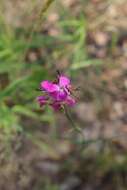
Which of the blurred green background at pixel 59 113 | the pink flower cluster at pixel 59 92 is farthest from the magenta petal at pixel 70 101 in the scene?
the blurred green background at pixel 59 113

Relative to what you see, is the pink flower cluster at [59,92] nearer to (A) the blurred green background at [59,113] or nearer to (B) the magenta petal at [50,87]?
(B) the magenta petal at [50,87]

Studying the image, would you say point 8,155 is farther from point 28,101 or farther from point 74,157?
point 74,157

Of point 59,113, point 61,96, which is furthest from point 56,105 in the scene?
point 59,113

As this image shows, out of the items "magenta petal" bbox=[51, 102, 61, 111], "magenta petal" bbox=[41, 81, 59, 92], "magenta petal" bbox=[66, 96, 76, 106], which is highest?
"magenta petal" bbox=[41, 81, 59, 92]

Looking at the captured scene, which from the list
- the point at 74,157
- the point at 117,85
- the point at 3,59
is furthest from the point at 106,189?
the point at 3,59

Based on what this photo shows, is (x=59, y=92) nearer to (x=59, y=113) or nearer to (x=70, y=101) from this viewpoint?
(x=70, y=101)

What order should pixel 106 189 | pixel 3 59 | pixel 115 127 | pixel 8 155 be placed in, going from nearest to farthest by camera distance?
pixel 8 155 → pixel 3 59 → pixel 106 189 → pixel 115 127

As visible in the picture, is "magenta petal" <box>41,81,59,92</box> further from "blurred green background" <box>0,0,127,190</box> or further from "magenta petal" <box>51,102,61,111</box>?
"blurred green background" <box>0,0,127,190</box>

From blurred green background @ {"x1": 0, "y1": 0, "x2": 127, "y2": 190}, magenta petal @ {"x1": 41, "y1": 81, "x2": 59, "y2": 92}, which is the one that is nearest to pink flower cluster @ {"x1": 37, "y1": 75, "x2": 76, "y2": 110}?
magenta petal @ {"x1": 41, "y1": 81, "x2": 59, "y2": 92}
